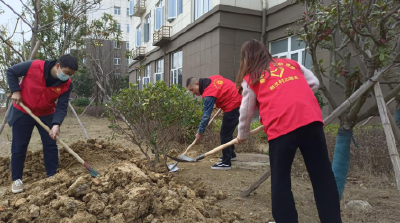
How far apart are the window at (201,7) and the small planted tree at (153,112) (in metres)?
7.71

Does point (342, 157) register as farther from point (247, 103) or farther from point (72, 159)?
point (72, 159)

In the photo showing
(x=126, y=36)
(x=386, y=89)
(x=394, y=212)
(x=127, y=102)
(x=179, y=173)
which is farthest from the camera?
(x=126, y=36)

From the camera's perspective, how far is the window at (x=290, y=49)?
29.9ft

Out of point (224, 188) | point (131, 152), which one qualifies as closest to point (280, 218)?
point (224, 188)

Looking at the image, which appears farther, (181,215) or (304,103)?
(181,215)

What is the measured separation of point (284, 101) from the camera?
81.7 inches

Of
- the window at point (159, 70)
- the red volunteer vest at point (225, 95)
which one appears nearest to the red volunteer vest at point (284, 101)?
the red volunteer vest at point (225, 95)

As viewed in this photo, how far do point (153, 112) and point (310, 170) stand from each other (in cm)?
244

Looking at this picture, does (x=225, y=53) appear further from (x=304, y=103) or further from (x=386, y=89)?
(x=304, y=103)

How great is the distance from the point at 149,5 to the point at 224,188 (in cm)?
1747

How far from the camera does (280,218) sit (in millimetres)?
2154

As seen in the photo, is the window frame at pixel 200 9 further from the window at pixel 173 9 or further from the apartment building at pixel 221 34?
the window at pixel 173 9

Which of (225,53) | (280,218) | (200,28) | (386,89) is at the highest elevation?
(200,28)

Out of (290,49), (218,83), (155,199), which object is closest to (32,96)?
(155,199)
